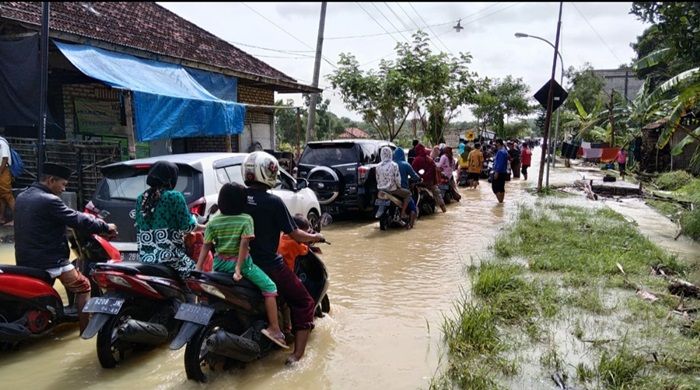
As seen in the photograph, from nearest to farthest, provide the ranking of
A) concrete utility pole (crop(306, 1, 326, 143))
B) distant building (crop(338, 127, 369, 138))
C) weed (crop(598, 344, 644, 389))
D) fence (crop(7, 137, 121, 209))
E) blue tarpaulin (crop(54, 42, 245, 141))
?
weed (crop(598, 344, 644, 389)) < fence (crop(7, 137, 121, 209)) < blue tarpaulin (crop(54, 42, 245, 141)) < concrete utility pole (crop(306, 1, 326, 143)) < distant building (crop(338, 127, 369, 138))

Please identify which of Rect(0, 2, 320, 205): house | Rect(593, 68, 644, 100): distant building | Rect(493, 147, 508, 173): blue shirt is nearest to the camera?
Rect(0, 2, 320, 205): house

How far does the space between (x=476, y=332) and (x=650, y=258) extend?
13.8ft

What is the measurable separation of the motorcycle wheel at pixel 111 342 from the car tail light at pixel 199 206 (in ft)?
5.39

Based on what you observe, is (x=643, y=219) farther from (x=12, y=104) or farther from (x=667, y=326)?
(x=12, y=104)

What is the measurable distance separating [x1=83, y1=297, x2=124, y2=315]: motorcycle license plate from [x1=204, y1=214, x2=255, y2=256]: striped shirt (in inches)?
31.9

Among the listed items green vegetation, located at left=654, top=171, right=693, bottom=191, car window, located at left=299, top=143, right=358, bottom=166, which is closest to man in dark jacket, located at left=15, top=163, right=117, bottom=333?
car window, located at left=299, top=143, right=358, bottom=166

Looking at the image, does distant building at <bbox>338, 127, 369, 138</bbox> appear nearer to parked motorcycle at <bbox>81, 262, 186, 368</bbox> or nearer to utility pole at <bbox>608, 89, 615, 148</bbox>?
utility pole at <bbox>608, 89, 615, 148</bbox>

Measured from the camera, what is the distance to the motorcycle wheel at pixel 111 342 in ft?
13.4

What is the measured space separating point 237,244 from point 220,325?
63cm

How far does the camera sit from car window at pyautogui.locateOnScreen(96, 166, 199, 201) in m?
5.87

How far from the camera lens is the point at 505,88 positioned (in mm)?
54406

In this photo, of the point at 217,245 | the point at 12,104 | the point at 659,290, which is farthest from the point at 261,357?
the point at 12,104

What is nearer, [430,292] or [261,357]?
[261,357]

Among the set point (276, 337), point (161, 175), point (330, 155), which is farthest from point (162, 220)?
point (330, 155)
